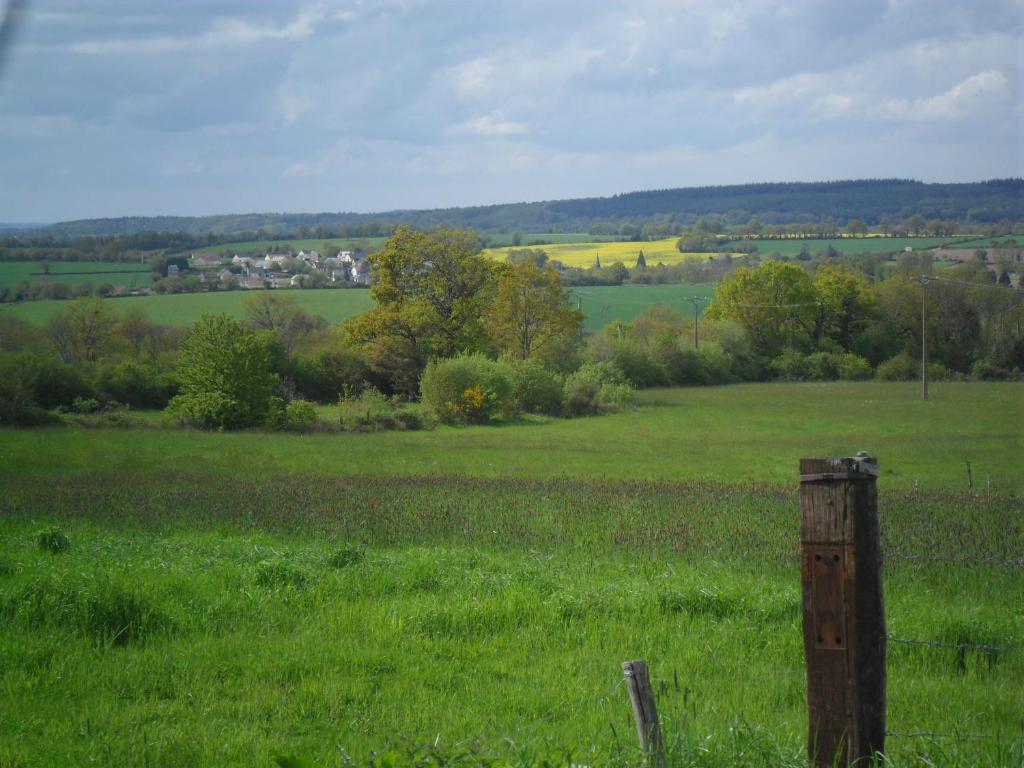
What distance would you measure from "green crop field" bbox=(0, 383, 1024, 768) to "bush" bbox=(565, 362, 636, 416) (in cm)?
3048

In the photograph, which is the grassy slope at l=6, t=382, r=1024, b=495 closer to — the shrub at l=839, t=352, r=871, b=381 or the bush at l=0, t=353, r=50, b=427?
the bush at l=0, t=353, r=50, b=427

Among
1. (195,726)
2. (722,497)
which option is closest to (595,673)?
(195,726)

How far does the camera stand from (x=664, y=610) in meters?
8.70

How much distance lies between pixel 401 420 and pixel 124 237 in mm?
21447

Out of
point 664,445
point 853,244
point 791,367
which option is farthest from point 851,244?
point 664,445

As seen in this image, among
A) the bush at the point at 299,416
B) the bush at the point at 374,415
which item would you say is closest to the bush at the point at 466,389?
the bush at the point at 374,415

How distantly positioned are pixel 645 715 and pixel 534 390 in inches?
1795

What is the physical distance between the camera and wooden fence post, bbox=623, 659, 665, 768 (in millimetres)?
4000

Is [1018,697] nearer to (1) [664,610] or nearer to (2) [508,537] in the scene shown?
(1) [664,610]

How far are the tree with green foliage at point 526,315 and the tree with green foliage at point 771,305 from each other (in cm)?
1859

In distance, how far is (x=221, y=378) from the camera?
1473 inches

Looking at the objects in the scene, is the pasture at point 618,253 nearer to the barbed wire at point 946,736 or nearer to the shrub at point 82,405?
the shrub at point 82,405

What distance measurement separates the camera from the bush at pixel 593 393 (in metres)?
50.7

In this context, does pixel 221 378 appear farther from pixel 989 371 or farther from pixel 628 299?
pixel 628 299
